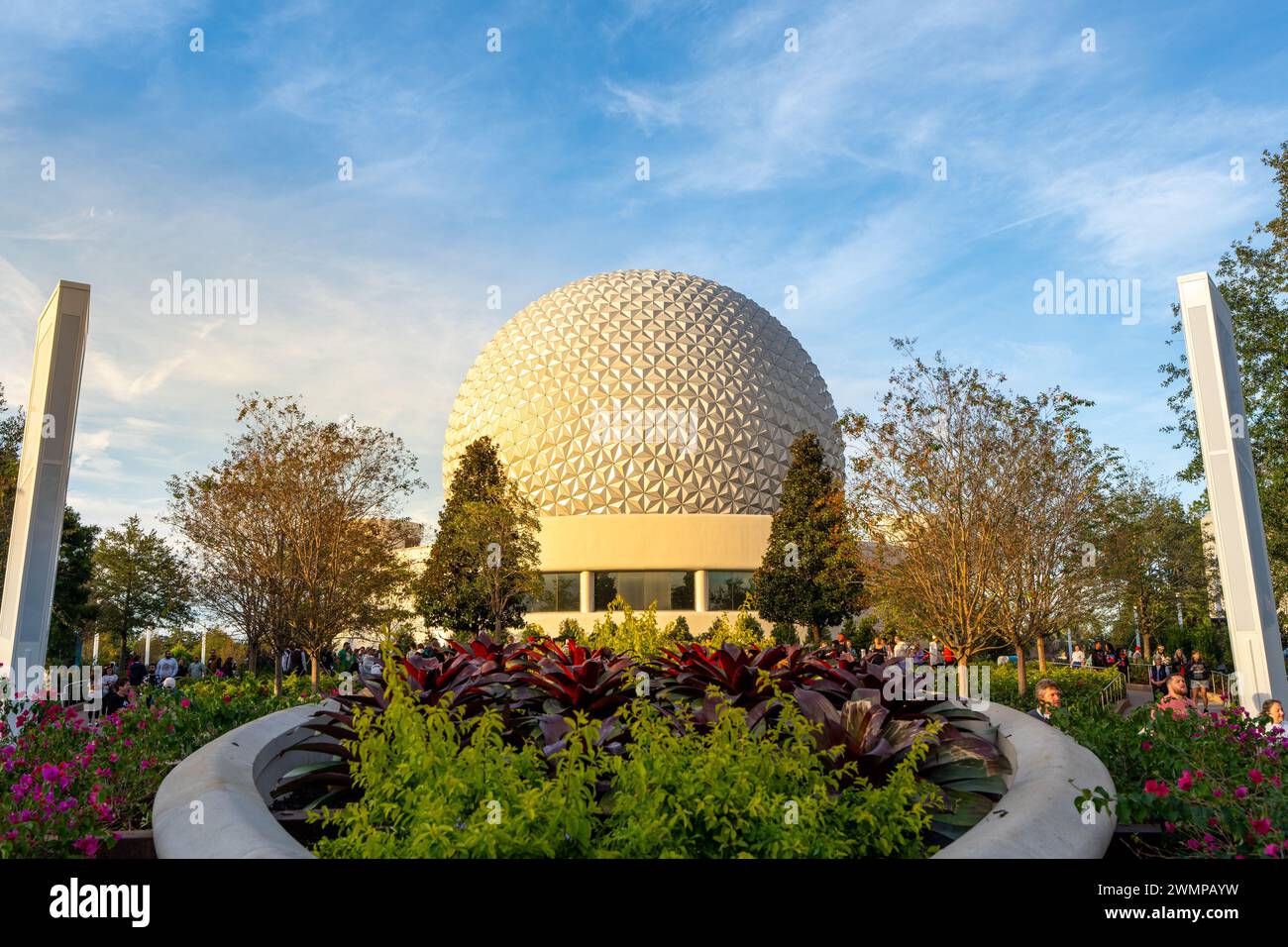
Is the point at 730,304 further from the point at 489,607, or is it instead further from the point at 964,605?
the point at 964,605

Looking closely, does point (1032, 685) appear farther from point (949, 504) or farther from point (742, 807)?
point (742, 807)

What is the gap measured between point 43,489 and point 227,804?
614 centimetres

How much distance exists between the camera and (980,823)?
4.68m

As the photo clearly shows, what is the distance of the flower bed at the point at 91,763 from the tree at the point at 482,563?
753 inches

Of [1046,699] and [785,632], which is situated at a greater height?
[785,632]

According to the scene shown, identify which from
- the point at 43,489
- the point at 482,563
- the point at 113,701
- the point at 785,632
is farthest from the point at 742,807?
the point at 785,632

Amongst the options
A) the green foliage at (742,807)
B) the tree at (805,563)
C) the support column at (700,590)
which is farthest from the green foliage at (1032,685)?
the support column at (700,590)

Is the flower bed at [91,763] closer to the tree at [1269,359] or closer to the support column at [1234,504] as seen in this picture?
the support column at [1234,504]

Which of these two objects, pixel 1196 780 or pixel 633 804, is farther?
pixel 1196 780

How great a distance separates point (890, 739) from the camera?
19.7ft

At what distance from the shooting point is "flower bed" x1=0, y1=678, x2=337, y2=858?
17.9 feet
